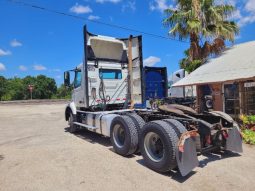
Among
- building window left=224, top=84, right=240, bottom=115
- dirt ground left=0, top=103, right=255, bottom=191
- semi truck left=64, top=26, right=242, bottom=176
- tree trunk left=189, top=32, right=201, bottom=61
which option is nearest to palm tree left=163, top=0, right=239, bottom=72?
tree trunk left=189, top=32, right=201, bottom=61

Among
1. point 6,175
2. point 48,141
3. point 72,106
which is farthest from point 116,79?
point 6,175

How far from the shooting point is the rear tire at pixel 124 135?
6.95m

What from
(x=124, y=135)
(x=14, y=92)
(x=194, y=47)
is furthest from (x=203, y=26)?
(x=14, y=92)

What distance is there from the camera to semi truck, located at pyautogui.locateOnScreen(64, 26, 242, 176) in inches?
222

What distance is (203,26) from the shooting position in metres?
17.3

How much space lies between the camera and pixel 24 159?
706 centimetres

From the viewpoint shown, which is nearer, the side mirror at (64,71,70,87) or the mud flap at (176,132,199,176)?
the mud flap at (176,132,199,176)

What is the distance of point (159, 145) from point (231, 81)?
706cm

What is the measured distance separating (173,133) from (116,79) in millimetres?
5237

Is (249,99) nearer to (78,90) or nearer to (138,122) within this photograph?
(138,122)

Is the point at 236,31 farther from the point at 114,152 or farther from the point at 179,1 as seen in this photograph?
the point at 114,152

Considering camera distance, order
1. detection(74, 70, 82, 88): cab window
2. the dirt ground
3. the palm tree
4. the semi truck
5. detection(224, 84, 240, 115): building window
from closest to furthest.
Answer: the dirt ground → the semi truck → detection(74, 70, 82, 88): cab window → detection(224, 84, 240, 115): building window → the palm tree

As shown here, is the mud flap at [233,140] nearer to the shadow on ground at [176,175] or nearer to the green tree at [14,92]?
the shadow on ground at [176,175]

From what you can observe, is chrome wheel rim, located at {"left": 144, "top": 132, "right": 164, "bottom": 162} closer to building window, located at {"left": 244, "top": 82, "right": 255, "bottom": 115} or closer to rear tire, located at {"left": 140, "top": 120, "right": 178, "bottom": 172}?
rear tire, located at {"left": 140, "top": 120, "right": 178, "bottom": 172}
